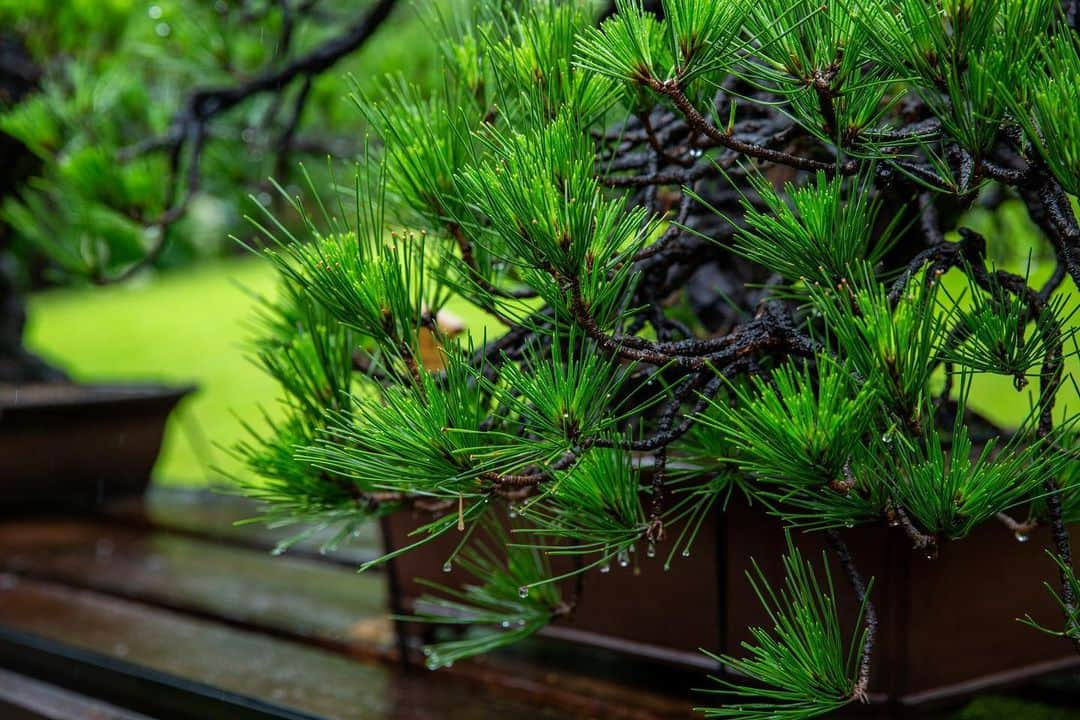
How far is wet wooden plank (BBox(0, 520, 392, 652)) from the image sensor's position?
0.78 metres

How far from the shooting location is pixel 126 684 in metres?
0.66

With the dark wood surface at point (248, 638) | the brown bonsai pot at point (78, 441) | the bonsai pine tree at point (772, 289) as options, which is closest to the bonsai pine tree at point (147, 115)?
the brown bonsai pot at point (78, 441)

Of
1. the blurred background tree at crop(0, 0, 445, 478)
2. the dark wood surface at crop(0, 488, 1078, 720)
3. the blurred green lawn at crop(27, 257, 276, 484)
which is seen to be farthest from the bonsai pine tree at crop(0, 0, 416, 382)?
the blurred green lawn at crop(27, 257, 276, 484)

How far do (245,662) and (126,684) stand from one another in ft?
0.27

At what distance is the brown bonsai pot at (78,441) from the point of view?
3.74 ft

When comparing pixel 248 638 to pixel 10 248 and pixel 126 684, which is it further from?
pixel 10 248

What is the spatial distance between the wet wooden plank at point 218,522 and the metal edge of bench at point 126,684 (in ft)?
0.76

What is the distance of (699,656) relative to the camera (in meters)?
0.52

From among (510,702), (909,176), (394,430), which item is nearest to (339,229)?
(394,430)

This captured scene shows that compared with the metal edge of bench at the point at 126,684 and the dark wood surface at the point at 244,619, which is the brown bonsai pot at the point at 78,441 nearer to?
the dark wood surface at the point at 244,619

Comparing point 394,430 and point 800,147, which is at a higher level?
point 800,147

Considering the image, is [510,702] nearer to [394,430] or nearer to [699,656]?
[699,656]

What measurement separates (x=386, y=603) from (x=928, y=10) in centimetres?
62

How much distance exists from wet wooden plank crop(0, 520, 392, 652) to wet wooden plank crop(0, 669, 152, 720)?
0.13 m
